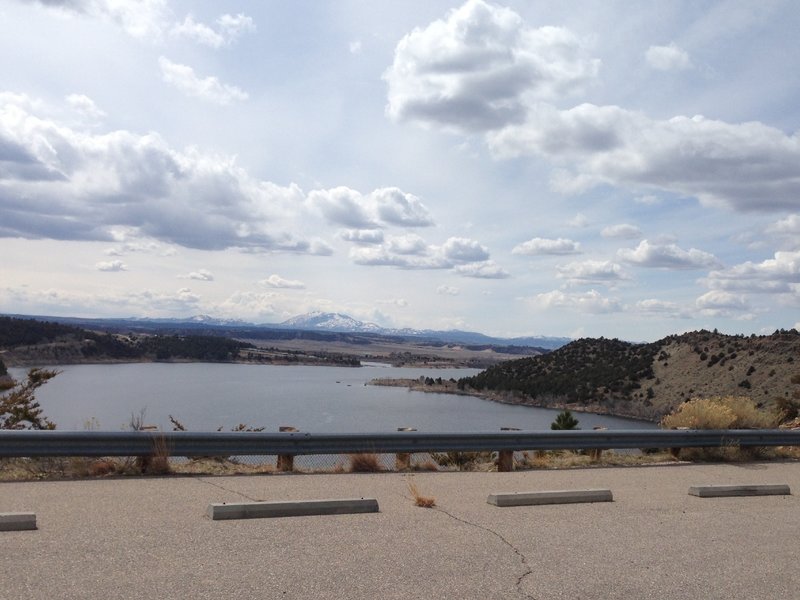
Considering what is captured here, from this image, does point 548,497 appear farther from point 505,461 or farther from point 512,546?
point 505,461

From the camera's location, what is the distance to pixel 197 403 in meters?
56.1

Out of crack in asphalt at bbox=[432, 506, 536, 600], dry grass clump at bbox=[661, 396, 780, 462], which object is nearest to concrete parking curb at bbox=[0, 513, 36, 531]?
crack in asphalt at bbox=[432, 506, 536, 600]

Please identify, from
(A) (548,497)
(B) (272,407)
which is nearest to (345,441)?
(A) (548,497)

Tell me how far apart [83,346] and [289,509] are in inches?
4521

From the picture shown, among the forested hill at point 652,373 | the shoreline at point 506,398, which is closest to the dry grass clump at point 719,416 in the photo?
the forested hill at point 652,373

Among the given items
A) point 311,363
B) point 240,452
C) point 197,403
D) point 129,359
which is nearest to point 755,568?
point 240,452

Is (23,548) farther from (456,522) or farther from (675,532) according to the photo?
(675,532)

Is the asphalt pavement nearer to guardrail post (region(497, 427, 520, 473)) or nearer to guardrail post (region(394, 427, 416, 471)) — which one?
guardrail post (region(394, 427, 416, 471))

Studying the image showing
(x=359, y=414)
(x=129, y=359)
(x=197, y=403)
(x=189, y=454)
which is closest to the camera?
(x=189, y=454)

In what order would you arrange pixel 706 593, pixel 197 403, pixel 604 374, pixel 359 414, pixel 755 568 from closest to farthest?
pixel 706 593 → pixel 755 568 → pixel 359 414 → pixel 197 403 → pixel 604 374

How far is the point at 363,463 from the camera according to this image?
34.1ft

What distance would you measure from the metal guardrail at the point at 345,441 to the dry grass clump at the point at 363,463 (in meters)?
0.14

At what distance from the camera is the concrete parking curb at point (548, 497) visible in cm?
809

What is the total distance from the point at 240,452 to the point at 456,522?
3453 mm
